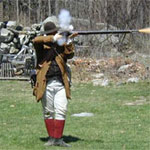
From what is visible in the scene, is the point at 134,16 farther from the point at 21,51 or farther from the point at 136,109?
the point at 136,109

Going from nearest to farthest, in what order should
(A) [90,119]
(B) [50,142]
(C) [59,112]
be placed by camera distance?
(C) [59,112], (B) [50,142], (A) [90,119]

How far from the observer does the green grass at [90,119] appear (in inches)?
344

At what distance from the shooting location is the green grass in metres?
8.73

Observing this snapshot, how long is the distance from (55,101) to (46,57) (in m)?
0.70

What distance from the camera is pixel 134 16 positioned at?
71.8 ft

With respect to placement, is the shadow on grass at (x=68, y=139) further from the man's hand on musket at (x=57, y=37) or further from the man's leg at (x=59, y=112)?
the man's hand on musket at (x=57, y=37)

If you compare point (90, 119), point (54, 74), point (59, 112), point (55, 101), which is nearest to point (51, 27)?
point (54, 74)

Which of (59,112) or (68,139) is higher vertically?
(59,112)

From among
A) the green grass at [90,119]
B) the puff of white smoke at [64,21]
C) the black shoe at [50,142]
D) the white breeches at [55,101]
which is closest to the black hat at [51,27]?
the puff of white smoke at [64,21]

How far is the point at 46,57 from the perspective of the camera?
8586 millimetres

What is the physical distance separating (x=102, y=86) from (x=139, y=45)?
4.58 m

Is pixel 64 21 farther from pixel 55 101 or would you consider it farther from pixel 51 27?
pixel 55 101

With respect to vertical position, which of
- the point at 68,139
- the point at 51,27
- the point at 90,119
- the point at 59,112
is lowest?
the point at 90,119

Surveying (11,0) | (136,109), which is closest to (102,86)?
(136,109)
